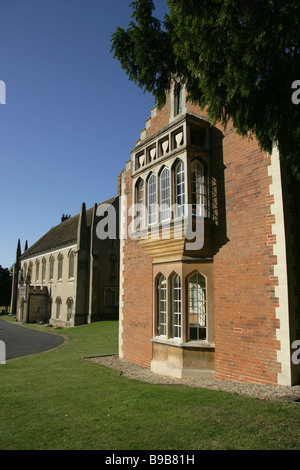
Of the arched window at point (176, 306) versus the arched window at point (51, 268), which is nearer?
the arched window at point (176, 306)

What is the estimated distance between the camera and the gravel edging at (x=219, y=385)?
7.02 meters

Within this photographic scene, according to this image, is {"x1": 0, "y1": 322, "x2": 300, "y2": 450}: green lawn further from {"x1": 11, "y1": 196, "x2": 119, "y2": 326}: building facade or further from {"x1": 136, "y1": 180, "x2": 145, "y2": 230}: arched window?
{"x1": 11, "y1": 196, "x2": 119, "y2": 326}: building facade

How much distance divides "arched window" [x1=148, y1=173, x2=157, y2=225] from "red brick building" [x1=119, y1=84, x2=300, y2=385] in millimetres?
37

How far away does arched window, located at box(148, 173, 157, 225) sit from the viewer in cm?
1156

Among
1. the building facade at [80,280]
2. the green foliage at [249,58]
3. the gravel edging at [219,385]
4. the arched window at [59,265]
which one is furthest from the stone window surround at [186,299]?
the arched window at [59,265]

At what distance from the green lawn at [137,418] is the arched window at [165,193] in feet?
17.1

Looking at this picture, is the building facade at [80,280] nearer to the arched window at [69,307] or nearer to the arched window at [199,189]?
the arched window at [69,307]

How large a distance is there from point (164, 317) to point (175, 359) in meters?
1.62

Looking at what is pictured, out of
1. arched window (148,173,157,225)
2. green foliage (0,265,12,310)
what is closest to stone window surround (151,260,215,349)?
arched window (148,173,157,225)

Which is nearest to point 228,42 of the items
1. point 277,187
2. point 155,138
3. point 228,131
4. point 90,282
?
point 277,187

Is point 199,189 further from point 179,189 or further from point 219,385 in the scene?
point 219,385
